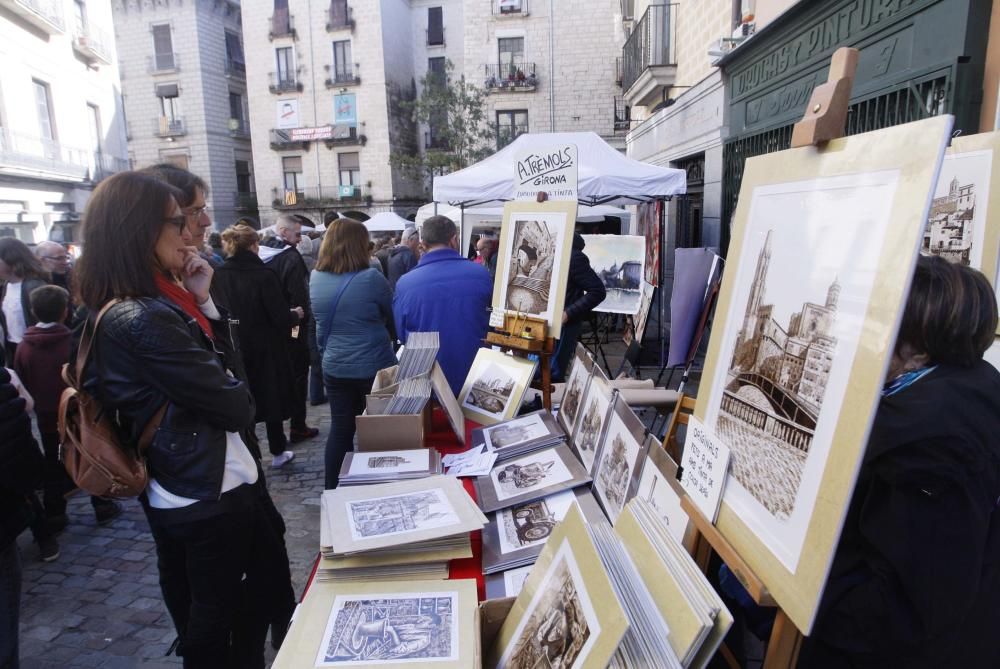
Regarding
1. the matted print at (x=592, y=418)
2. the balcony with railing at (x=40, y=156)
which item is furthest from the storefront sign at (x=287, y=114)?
the matted print at (x=592, y=418)

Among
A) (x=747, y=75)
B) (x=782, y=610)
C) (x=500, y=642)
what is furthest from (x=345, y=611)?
(x=747, y=75)

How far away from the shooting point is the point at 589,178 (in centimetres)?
626

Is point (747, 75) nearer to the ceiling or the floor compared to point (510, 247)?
nearer to the ceiling

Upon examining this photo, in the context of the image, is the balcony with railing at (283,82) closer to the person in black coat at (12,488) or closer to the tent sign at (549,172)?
the tent sign at (549,172)

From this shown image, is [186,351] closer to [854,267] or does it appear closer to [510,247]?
[854,267]

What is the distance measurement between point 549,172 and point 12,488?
267cm

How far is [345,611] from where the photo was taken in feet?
4.58

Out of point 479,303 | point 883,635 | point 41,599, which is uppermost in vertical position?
point 479,303

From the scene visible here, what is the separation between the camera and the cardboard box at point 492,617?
1263 mm

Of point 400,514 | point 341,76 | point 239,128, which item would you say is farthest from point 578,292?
point 239,128

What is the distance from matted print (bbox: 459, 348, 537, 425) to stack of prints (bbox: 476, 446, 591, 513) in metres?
0.54

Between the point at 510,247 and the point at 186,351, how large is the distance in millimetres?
1931

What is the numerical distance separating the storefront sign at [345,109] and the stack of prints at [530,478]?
2729 cm

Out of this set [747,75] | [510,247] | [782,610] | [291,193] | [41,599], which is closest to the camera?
[782,610]
